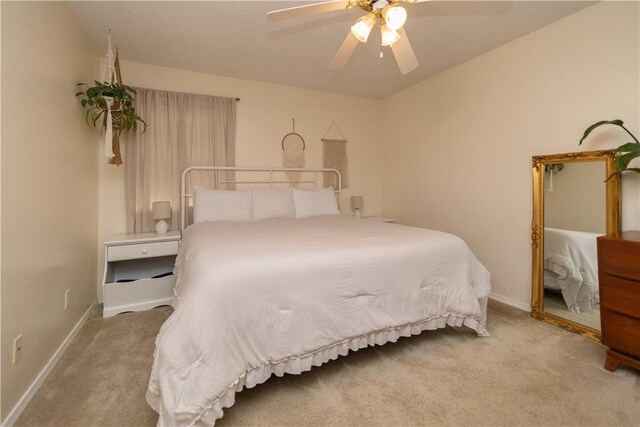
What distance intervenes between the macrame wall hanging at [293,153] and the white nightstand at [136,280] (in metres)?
1.58

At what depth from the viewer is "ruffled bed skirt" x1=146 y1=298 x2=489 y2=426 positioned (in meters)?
1.27

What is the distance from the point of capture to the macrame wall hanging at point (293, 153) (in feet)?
12.8

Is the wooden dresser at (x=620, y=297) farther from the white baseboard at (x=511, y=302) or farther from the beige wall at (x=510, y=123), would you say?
the white baseboard at (x=511, y=302)

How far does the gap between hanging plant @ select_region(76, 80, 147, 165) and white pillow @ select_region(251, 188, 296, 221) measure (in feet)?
4.28

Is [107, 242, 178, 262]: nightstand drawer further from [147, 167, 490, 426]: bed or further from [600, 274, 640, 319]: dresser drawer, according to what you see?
[600, 274, 640, 319]: dresser drawer

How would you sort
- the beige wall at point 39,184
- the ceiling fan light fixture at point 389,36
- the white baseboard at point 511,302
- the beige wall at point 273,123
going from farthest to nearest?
the beige wall at point 273,123 → the white baseboard at point 511,302 → the ceiling fan light fixture at point 389,36 → the beige wall at point 39,184

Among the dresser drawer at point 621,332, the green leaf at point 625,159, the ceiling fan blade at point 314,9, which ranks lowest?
the dresser drawer at point 621,332

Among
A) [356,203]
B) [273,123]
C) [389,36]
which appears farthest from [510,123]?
[273,123]

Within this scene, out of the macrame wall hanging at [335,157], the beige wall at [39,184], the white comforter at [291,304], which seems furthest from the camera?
the macrame wall hanging at [335,157]

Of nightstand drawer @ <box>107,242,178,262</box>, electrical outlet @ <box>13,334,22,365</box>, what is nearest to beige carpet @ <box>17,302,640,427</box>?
electrical outlet @ <box>13,334,22,365</box>

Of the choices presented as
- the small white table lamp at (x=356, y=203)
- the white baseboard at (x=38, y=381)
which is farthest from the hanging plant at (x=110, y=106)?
the small white table lamp at (x=356, y=203)

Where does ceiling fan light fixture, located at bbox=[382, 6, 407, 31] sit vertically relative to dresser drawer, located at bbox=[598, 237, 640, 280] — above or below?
above

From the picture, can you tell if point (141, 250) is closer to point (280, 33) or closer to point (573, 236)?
point (280, 33)

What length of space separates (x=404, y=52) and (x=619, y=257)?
1738 millimetres
